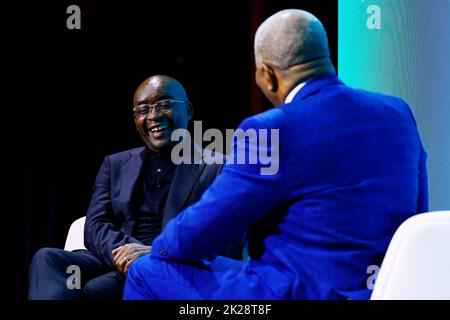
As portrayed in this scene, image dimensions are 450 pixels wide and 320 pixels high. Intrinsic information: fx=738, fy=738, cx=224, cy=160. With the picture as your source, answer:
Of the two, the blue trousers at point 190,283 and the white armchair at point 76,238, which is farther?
the white armchair at point 76,238

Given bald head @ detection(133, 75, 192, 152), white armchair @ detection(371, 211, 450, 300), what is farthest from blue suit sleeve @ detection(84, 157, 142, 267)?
white armchair @ detection(371, 211, 450, 300)

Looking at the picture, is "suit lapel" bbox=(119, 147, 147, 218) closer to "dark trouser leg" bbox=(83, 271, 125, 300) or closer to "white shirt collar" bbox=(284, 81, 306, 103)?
"dark trouser leg" bbox=(83, 271, 125, 300)

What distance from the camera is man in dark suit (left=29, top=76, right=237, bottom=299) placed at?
3.05 meters

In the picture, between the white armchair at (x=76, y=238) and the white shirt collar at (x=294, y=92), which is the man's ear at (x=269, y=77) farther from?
the white armchair at (x=76, y=238)

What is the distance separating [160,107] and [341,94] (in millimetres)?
1411

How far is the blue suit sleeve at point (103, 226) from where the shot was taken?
3.10m

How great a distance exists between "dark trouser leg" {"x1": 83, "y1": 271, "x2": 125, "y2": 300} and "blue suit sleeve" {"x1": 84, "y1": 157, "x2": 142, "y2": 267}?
0.26 ft

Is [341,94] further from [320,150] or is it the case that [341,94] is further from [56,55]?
[56,55]

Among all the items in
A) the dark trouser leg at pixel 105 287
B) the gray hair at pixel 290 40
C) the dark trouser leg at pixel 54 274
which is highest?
the gray hair at pixel 290 40

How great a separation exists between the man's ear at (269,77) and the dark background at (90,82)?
2.14 metres

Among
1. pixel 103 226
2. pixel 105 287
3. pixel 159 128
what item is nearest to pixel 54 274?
pixel 105 287

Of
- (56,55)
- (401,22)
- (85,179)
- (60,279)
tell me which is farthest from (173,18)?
(60,279)

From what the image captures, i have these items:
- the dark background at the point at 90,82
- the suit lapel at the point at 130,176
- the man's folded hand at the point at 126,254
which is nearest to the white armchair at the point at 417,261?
the man's folded hand at the point at 126,254

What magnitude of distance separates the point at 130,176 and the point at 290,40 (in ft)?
4.92
